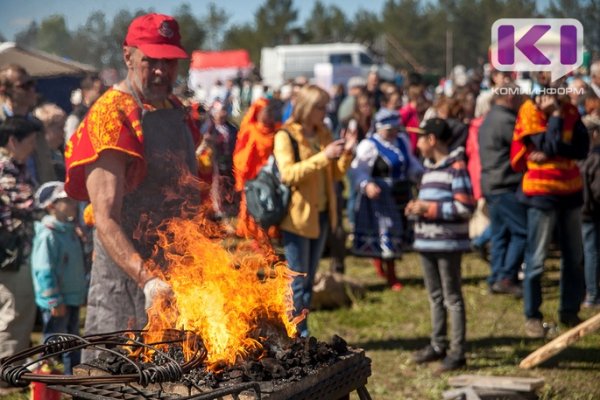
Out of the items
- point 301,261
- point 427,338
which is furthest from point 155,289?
point 427,338

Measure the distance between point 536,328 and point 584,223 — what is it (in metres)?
1.35

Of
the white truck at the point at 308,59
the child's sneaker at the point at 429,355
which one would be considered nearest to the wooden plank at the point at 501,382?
the child's sneaker at the point at 429,355

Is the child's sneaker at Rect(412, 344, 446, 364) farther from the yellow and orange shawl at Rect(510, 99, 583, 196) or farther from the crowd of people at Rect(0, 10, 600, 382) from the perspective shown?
the yellow and orange shawl at Rect(510, 99, 583, 196)

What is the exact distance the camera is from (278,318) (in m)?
3.62

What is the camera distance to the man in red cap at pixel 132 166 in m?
3.90

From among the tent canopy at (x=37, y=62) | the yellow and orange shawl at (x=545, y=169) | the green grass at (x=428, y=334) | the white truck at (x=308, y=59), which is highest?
the white truck at (x=308, y=59)

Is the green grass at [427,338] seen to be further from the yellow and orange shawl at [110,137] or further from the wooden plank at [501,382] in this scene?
the yellow and orange shawl at [110,137]

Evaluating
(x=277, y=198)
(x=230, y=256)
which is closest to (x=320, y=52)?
(x=277, y=198)

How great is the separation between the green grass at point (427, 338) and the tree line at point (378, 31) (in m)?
2.56

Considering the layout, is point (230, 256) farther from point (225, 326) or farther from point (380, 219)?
point (380, 219)

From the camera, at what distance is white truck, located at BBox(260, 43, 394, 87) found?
38812 millimetres

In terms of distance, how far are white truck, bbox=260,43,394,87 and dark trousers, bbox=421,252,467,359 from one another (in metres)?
31.1

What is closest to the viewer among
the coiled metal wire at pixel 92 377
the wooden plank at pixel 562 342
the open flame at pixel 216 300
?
the coiled metal wire at pixel 92 377

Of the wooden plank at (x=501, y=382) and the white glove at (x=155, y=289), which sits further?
the wooden plank at (x=501, y=382)
